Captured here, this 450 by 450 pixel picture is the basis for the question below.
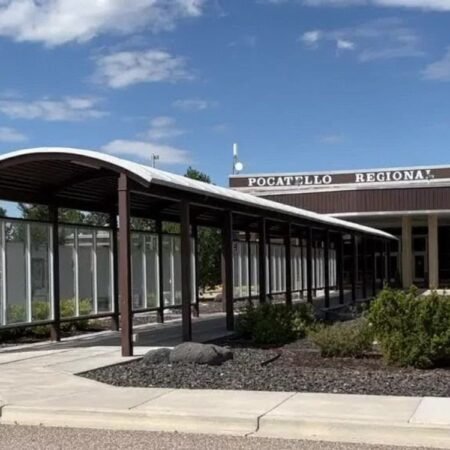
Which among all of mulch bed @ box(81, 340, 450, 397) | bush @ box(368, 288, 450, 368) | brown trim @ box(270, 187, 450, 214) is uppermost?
brown trim @ box(270, 187, 450, 214)

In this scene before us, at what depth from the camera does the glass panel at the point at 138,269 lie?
20156mm

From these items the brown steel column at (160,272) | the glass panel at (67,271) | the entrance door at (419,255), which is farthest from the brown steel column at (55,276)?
the entrance door at (419,255)

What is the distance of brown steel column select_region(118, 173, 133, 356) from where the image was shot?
13.6 meters

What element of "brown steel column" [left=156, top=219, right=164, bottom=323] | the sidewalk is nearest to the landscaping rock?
the sidewalk

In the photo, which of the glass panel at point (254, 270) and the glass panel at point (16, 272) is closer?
the glass panel at point (16, 272)

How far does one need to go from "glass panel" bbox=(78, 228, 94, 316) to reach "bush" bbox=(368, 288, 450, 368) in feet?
25.2

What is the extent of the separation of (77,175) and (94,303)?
3.75 meters

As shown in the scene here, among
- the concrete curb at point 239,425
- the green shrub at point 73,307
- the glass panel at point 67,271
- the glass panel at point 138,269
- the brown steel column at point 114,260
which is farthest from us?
the glass panel at point 138,269

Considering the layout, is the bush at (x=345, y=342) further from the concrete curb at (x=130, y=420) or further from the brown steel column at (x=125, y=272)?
the concrete curb at (x=130, y=420)

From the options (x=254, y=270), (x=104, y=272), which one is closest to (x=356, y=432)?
(x=104, y=272)

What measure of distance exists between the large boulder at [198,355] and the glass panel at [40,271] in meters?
4.94

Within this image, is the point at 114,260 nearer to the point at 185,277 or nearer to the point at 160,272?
the point at 160,272

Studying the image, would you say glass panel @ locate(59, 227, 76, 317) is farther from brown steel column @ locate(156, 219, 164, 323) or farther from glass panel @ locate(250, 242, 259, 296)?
glass panel @ locate(250, 242, 259, 296)

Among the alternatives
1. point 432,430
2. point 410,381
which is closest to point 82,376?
point 410,381
